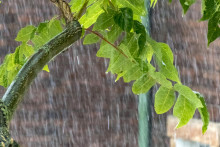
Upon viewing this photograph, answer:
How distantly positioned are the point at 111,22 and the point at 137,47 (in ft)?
0.19

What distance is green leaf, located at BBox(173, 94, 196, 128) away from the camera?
0.74 metres

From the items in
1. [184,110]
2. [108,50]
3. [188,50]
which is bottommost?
[184,110]

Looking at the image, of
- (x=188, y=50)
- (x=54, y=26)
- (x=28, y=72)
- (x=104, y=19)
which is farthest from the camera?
(x=188, y=50)

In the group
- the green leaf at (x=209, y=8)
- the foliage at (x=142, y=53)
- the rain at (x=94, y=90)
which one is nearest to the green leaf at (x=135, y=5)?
the foliage at (x=142, y=53)

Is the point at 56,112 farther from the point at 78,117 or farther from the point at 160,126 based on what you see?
the point at 160,126

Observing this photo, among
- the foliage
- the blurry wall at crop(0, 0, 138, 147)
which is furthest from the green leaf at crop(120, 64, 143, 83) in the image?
the blurry wall at crop(0, 0, 138, 147)

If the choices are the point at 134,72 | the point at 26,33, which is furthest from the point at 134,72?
the point at 26,33

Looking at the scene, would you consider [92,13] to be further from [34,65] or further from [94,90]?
[94,90]

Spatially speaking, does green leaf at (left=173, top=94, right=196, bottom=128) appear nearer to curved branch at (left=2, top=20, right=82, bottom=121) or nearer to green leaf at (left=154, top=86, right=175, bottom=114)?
green leaf at (left=154, top=86, right=175, bottom=114)

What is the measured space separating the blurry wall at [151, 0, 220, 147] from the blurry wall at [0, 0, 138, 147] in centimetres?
26

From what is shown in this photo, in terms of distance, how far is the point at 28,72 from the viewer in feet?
2.16

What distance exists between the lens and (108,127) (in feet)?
10.3

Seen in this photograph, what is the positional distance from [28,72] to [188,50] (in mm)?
2459

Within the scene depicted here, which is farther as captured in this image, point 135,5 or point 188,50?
point 188,50
